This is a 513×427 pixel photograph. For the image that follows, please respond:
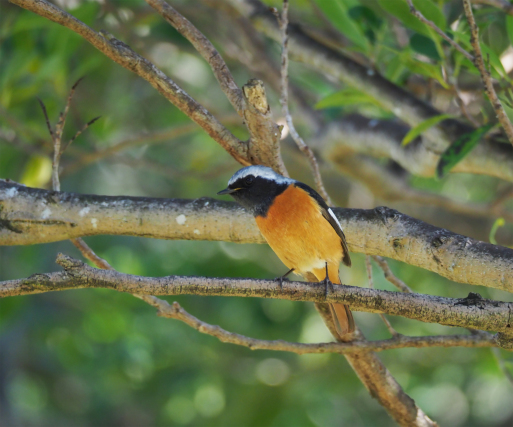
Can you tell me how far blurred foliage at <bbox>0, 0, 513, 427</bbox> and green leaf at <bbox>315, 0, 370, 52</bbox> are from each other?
0.86 meters

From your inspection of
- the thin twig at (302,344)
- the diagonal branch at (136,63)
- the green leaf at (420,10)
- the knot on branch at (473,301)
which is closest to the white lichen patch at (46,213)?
the thin twig at (302,344)

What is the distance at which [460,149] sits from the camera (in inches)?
139

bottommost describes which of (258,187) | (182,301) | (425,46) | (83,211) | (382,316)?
(382,316)

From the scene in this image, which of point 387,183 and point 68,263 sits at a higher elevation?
point 387,183

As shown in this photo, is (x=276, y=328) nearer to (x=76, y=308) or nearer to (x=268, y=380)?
(x=268, y=380)

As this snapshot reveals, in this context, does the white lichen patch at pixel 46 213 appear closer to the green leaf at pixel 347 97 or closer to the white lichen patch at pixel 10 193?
the white lichen patch at pixel 10 193

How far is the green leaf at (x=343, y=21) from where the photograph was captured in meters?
4.35

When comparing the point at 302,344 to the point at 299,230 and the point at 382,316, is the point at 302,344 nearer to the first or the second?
the point at 382,316

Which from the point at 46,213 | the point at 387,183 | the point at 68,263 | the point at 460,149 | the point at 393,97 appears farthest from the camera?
the point at 387,183

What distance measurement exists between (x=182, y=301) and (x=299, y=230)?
135 inches

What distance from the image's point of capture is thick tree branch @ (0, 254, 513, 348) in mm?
2299

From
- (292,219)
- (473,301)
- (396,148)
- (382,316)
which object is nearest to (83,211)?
(292,219)

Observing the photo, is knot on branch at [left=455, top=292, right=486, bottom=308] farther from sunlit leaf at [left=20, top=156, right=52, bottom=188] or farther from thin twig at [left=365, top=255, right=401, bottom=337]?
sunlit leaf at [left=20, top=156, right=52, bottom=188]

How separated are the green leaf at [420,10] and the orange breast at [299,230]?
144cm
